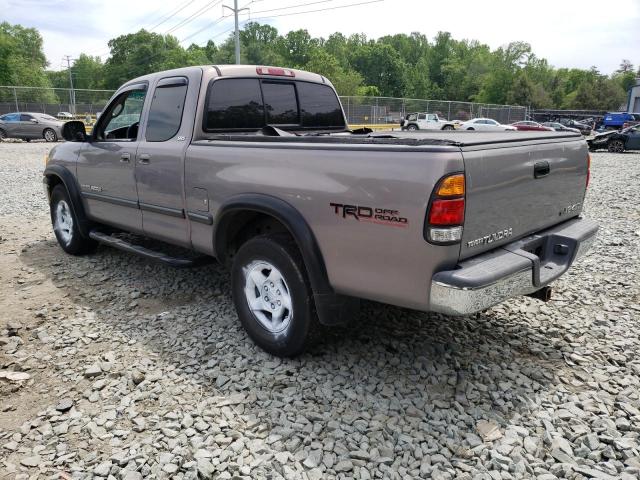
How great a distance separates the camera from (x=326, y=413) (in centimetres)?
298

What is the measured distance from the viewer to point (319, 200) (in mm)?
3021

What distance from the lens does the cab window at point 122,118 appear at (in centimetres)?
484

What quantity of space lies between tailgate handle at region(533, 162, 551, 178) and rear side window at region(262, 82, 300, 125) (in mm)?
2339

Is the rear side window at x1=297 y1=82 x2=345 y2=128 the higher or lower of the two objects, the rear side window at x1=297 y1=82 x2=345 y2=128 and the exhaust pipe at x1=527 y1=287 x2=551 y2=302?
the higher

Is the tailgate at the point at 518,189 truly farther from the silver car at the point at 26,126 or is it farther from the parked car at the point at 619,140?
the silver car at the point at 26,126

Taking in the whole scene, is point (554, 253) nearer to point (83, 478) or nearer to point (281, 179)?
point (281, 179)

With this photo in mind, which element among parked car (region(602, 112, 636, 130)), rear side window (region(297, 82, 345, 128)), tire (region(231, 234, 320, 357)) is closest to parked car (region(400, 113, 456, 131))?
parked car (region(602, 112, 636, 130))

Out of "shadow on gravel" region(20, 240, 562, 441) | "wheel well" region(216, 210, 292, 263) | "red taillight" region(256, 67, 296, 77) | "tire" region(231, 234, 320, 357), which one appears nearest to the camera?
"shadow on gravel" region(20, 240, 562, 441)

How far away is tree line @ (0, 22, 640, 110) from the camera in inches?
2965

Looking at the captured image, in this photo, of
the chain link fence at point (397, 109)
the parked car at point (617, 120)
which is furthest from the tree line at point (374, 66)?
the parked car at point (617, 120)

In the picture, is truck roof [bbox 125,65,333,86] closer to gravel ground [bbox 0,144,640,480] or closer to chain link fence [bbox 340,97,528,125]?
gravel ground [bbox 0,144,640,480]

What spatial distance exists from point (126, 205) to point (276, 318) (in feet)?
7.16

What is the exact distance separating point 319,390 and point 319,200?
3.96ft

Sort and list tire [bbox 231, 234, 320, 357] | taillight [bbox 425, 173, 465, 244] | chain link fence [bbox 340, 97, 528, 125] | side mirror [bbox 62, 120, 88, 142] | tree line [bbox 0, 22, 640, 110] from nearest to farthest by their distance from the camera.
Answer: taillight [bbox 425, 173, 465, 244]
tire [bbox 231, 234, 320, 357]
side mirror [bbox 62, 120, 88, 142]
chain link fence [bbox 340, 97, 528, 125]
tree line [bbox 0, 22, 640, 110]
